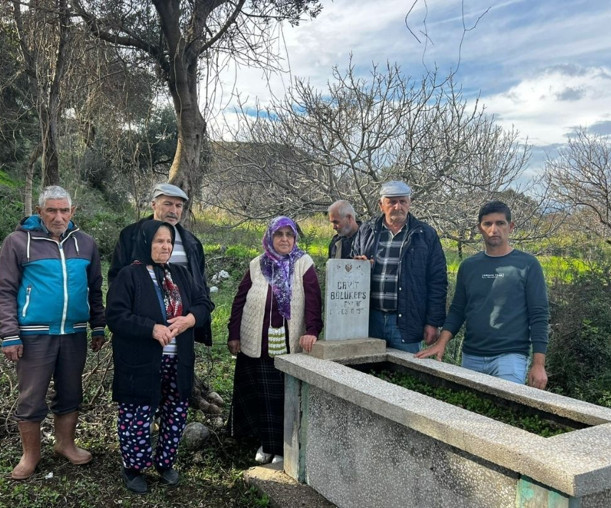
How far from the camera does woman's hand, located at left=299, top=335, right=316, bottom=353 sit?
135 inches

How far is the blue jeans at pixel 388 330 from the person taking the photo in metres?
3.60

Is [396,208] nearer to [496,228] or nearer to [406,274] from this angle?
[406,274]

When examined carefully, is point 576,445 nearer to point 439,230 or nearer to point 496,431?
point 496,431

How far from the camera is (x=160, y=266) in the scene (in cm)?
317

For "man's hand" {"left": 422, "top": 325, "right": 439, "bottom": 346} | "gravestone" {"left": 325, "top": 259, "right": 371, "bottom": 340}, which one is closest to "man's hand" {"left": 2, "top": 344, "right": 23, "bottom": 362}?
"gravestone" {"left": 325, "top": 259, "right": 371, "bottom": 340}

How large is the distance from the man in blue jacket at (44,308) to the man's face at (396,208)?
1.93 m

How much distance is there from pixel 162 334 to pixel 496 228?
2050 mm

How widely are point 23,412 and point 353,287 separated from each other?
2172 millimetres

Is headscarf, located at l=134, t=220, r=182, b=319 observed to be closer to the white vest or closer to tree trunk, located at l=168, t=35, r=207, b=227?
the white vest

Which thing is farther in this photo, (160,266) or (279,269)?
(279,269)

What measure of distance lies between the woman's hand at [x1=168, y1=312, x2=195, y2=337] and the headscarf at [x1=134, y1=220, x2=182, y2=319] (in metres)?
0.06

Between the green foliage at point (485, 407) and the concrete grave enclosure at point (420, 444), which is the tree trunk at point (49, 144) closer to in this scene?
the concrete grave enclosure at point (420, 444)

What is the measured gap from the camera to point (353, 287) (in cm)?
349

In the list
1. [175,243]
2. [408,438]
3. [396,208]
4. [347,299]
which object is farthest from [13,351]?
[396,208]
